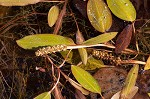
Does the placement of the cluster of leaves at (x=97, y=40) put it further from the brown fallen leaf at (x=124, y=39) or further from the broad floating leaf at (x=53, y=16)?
the broad floating leaf at (x=53, y=16)

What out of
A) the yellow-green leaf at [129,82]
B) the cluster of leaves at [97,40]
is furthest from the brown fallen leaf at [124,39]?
the yellow-green leaf at [129,82]

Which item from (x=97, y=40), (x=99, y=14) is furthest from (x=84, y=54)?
(x=99, y=14)

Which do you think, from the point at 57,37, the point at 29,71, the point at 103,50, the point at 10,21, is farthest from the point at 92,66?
the point at 10,21

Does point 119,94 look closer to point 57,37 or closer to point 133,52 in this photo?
point 133,52

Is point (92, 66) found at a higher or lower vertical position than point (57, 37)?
lower

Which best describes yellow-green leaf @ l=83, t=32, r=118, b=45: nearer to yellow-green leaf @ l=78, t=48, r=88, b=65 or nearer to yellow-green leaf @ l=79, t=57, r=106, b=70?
yellow-green leaf @ l=78, t=48, r=88, b=65

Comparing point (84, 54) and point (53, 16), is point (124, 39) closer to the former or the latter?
point (84, 54)

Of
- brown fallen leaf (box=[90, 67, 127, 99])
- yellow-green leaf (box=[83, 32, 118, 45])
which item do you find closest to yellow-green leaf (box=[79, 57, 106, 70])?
brown fallen leaf (box=[90, 67, 127, 99])
